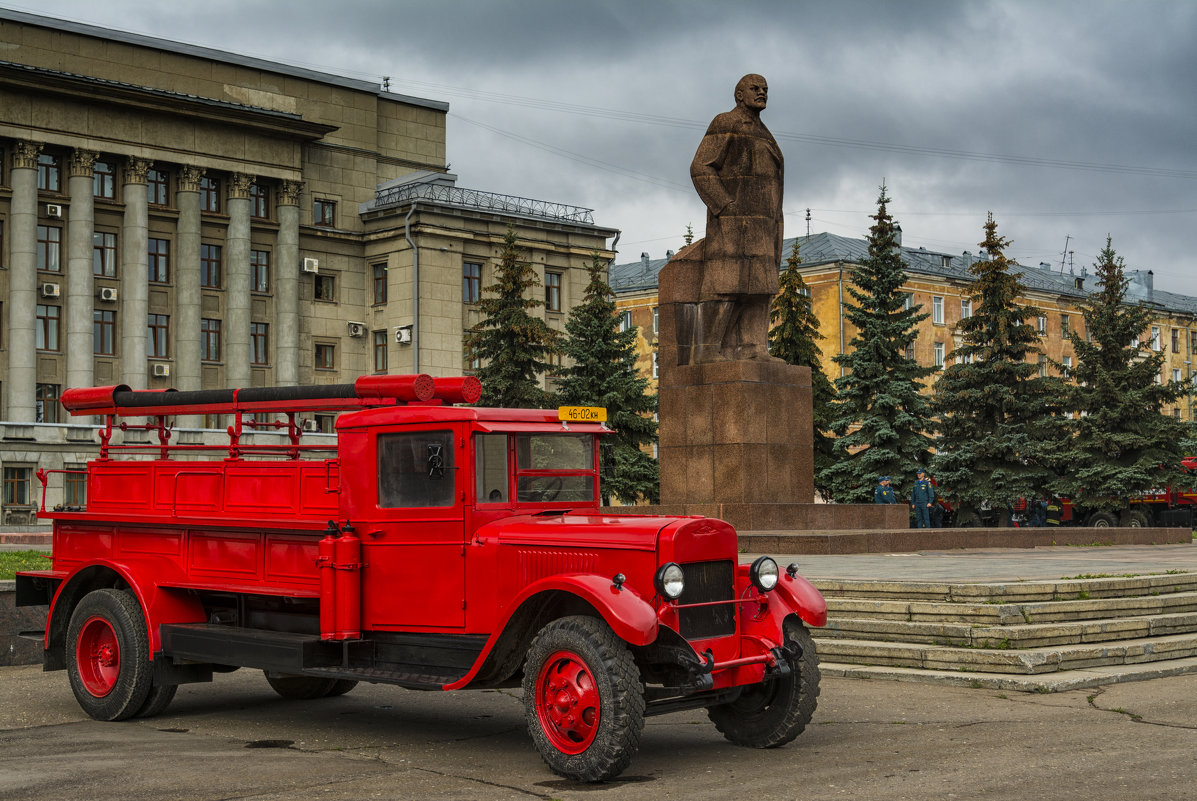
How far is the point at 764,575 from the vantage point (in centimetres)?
768

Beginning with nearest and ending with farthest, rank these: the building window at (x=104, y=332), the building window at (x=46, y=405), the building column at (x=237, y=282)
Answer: the building window at (x=46, y=405)
the building window at (x=104, y=332)
the building column at (x=237, y=282)

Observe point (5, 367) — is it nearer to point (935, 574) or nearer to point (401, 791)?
point (935, 574)

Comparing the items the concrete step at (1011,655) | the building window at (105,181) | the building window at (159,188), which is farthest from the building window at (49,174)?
the concrete step at (1011,655)

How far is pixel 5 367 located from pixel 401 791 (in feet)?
151

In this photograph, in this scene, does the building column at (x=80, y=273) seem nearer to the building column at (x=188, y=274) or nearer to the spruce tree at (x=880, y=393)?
the building column at (x=188, y=274)

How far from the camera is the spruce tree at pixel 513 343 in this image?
41875mm

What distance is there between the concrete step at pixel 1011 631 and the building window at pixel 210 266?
4604cm

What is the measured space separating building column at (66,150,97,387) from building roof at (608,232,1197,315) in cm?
2722

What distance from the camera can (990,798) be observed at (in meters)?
6.29

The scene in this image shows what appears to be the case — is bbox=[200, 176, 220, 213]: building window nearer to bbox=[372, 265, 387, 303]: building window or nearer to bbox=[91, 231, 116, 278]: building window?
bbox=[91, 231, 116, 278]: building window

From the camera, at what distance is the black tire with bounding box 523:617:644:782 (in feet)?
22.3

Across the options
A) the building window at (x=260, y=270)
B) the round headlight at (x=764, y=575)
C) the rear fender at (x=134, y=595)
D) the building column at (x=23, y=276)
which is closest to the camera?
the round headlight at (x=764, y=575)

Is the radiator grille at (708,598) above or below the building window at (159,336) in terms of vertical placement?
below

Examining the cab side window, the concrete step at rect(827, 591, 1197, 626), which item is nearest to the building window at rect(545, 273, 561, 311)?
the concrete step at rect(827, 591, 1197, 626)
